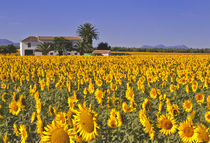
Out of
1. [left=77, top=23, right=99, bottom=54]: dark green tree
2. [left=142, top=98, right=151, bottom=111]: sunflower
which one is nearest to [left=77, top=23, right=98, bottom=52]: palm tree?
[left=77, top=23, right=99, bottom=54]: dark green tree

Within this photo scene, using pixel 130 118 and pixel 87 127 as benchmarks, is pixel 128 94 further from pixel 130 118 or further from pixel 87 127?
pixel 87 127

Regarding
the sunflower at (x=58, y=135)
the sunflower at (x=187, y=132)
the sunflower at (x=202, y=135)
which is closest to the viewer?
the sunflower at (x=58, y=135)

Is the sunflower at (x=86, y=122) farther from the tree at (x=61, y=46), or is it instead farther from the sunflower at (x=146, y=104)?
the tree at (x=61, y=46)

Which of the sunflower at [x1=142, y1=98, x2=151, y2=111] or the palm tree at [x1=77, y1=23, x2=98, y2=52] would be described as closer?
the sunflower at [x1=142, y1=98, x2=151, y2=111]

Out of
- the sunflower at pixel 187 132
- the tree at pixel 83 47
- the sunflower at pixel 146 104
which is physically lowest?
the sunflower at pixel 187 132

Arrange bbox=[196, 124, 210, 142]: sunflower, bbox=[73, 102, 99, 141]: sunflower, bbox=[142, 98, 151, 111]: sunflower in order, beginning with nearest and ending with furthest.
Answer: bbox=[73, 102, 99, 141]: sunflower, bbox=[196, 124, 210, 142]: sunflower, bbox=[142, 98, 151, 111]: sunflower

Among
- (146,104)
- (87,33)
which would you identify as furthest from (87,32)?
(146,104)

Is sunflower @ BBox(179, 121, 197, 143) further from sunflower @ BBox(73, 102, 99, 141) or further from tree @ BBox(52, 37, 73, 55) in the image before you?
tree @ BBox(52, 37, 73, 55)

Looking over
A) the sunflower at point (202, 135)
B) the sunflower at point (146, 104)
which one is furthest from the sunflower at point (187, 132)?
the sunflower at point (146, 104)

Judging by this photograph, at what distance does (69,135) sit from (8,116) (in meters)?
4.73

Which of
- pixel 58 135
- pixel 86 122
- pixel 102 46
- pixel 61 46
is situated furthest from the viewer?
pixel 102 46

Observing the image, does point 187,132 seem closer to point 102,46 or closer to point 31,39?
point 102,46

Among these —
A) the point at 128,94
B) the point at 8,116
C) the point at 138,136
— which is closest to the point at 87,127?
the point at 138,136

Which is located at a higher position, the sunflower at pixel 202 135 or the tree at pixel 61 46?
the tree at pixel 61 46
